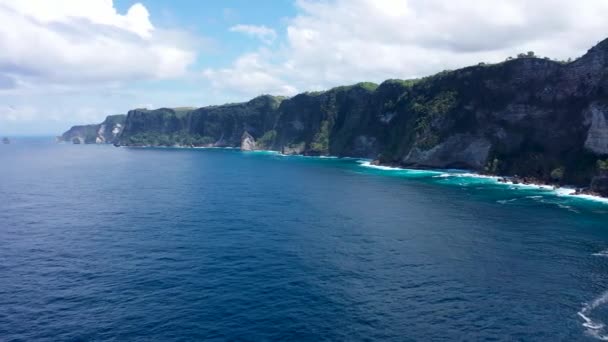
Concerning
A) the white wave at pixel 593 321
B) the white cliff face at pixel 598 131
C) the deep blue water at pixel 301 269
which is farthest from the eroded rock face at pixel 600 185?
the white wave at pixel 593 321

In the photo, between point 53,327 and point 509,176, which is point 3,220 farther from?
point 509,176

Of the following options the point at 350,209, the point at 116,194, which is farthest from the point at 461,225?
the point at 116,194

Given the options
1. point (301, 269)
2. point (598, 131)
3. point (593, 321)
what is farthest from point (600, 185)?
point (301, 269)

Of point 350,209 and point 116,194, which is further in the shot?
point 116,194

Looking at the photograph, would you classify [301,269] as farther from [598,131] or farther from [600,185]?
[598,131]

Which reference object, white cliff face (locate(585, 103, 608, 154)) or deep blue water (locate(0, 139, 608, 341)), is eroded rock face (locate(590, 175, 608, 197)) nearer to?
white cliff face (locate(585, 103, 608, 154))

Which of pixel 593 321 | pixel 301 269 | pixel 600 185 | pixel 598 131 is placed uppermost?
pixel 598 131

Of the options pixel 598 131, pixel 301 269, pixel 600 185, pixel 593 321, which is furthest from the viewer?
pixel 598 131
